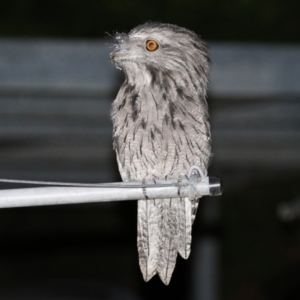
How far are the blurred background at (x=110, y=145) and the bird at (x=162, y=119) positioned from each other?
0.57 meters

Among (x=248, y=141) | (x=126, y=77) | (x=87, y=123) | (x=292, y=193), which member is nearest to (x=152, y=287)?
(x=292, y=193)

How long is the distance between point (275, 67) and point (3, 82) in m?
1.61

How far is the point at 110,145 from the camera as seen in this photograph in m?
5.61

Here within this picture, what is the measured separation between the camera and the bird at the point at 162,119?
9.61 ft

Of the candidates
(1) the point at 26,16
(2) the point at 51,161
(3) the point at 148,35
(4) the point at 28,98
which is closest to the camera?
(3) the point at 148,35

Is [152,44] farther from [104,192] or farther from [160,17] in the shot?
[160,17]

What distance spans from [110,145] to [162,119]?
2621 mm

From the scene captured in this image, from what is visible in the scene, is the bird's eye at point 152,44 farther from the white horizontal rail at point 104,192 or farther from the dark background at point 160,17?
the dark background at point 160,17

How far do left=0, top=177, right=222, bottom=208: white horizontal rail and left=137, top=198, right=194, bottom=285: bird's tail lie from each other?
91 cm

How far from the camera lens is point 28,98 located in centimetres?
427

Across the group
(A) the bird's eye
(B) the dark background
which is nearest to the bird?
(A) the bird's eye

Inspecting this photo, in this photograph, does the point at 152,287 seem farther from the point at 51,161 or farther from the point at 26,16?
the point at 26,16

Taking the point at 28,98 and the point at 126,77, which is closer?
the point at 126,77

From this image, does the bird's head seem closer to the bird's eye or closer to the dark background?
the bird's eye
